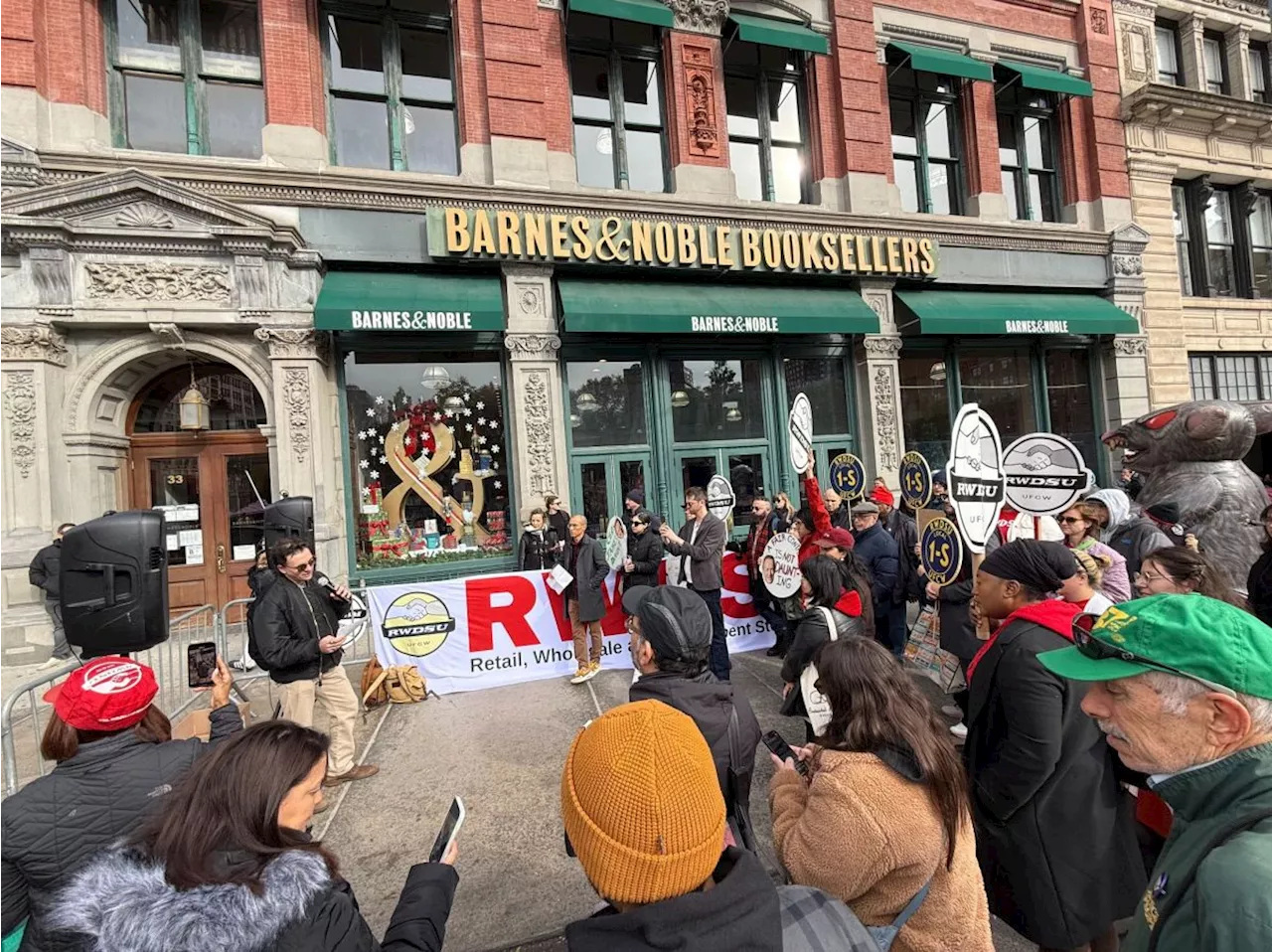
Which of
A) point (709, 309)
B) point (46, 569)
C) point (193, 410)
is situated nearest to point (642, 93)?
point (709, 309)

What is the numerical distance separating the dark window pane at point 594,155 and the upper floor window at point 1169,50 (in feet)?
48.1

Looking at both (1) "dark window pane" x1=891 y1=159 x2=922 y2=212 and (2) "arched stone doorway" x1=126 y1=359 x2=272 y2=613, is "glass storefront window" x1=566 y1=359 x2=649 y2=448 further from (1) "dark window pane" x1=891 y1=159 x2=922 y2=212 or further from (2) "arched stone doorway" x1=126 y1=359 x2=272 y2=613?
(1) "dark window pane" x1=891 y1=159 x2=922 y2=212

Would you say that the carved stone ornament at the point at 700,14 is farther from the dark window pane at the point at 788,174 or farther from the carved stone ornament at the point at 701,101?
the dark window pane at the point at 788,174

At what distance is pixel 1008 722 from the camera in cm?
229

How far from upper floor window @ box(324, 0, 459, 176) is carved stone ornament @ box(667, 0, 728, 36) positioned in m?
4.18

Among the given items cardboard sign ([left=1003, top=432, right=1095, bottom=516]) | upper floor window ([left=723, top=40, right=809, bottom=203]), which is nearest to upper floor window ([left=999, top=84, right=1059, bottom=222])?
upper floor window ([left=723, top=40, right=809, bottom=203])

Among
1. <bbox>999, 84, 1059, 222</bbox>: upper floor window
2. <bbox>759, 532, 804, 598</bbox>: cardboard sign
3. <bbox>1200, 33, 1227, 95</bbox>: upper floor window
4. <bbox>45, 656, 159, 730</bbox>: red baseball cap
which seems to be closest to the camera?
<bbox>45, 656, 159, 730</bbox>: red baseball cap

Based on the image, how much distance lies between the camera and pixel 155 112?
9.38 m

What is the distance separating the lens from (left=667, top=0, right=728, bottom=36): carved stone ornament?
11367 mm

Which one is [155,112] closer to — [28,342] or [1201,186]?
[28,342]

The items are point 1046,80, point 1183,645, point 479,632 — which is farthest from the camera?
point 1046,80

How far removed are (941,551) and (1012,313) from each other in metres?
10.6

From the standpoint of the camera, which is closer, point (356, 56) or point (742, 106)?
point (356, 56)

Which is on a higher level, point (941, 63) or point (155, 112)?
point (941, 63)
